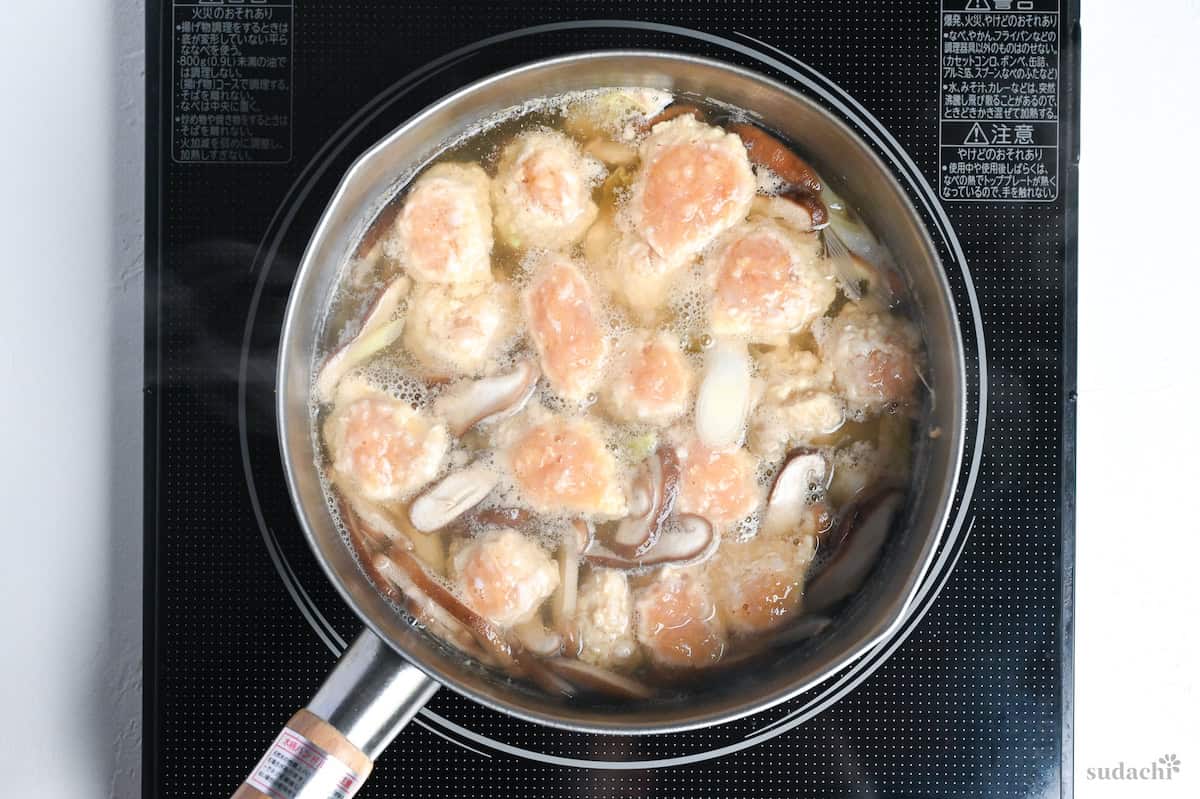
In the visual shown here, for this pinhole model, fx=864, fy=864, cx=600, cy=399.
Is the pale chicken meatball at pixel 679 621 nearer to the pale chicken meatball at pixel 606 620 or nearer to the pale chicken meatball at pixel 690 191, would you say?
the pale chicken meatball at pixel 606 620

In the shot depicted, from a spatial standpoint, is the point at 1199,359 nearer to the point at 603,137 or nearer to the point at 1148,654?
the point at 1148,654

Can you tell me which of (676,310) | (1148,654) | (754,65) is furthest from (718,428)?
(1148,654)

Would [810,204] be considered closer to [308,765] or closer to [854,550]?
[854,550]

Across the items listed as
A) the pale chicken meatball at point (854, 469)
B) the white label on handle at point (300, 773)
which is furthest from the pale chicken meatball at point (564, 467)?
the white label on handle at point (300, 773)

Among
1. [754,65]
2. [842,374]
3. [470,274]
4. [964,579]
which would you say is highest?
[754,65]

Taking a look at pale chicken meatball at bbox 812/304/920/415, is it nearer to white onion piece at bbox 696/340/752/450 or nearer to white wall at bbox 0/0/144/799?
white onion piece at bbox 696/340/752/450

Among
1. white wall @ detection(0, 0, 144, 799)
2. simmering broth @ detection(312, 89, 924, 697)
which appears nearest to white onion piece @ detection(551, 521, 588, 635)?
simmering broth @ detection(312, 89, 924, 697)
